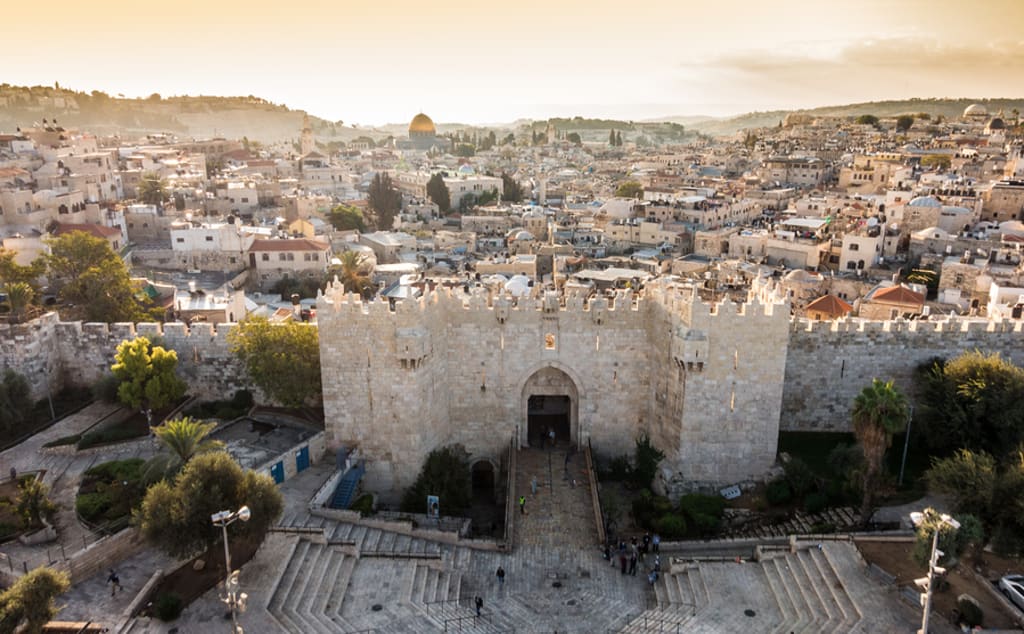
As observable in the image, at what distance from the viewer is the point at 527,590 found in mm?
19375

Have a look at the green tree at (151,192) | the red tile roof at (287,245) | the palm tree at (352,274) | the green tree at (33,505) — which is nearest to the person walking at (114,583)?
the green tree at (33,505)

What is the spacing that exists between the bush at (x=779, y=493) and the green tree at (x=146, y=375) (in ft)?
66.8

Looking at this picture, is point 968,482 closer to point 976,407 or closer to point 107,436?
point 976,407

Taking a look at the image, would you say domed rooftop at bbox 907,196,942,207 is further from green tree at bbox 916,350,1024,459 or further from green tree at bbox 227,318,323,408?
green tree at bbox 227,318,323,408

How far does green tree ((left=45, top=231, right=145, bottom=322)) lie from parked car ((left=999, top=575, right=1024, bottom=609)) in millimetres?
31146

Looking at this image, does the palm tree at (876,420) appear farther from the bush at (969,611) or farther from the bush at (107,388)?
the bush at (107,388)

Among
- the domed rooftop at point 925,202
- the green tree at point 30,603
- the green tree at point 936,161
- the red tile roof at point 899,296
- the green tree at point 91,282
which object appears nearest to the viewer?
the green tree at point 30,603

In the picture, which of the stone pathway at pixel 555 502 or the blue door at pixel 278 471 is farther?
the blue door at pixel 278 471

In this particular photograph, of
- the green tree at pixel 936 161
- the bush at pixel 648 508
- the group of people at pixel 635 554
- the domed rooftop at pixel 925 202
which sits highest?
the green tree at pixel 936 161

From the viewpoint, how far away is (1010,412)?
873 inches

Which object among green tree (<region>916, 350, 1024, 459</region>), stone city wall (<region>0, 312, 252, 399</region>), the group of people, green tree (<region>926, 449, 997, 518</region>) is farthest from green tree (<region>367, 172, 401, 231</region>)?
green tree (<region>926, 449, 997, 518</region>)

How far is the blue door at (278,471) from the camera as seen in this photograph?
74.1 feet

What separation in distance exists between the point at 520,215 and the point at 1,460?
2468 inches

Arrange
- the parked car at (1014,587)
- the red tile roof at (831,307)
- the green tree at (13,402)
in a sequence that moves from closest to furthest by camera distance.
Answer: the parked car at (1014,587), the green tree at (13,402), the red tile roof at (831,307)
